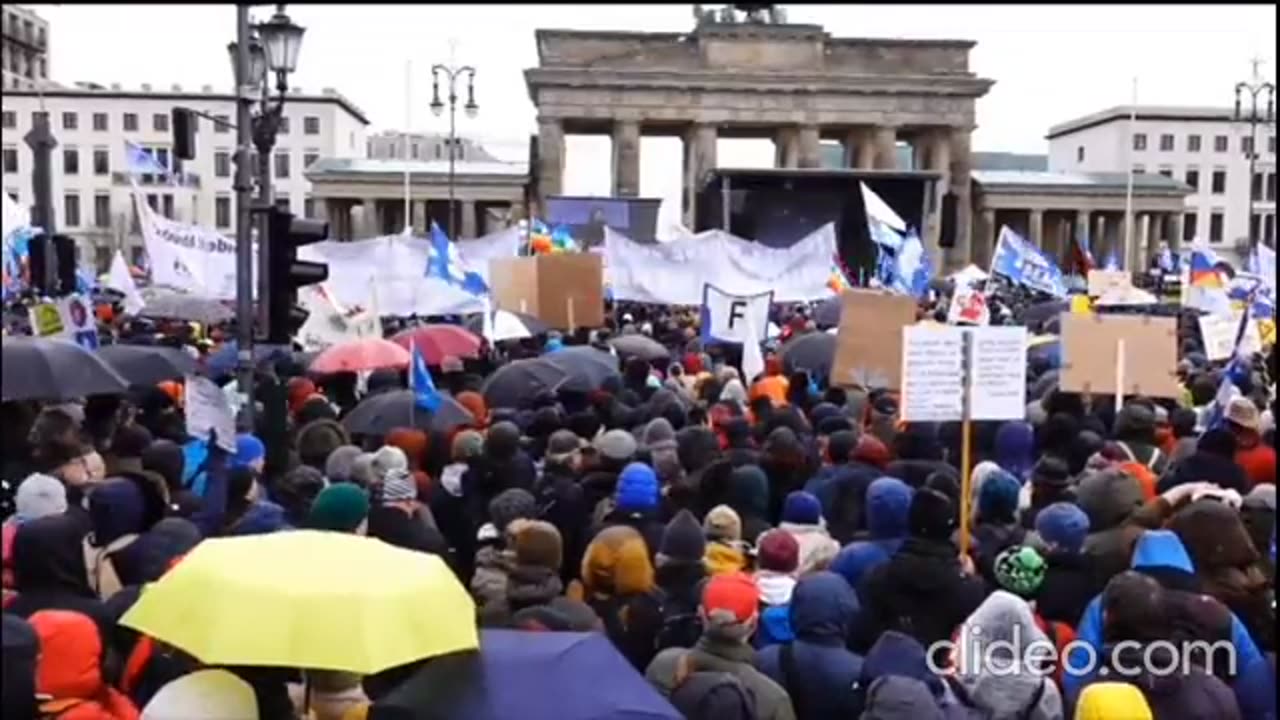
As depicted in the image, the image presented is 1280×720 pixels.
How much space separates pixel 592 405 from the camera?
407 inches

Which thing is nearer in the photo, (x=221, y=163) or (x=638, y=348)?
(x=638, y=348)

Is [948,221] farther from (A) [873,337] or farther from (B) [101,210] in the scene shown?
(B) [101,210]

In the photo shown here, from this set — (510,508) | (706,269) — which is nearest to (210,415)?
(510,508)

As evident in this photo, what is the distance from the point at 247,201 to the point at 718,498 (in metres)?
5.53

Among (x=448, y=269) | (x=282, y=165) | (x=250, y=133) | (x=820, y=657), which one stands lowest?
(x=820, y=657)

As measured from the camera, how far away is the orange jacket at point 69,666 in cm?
420

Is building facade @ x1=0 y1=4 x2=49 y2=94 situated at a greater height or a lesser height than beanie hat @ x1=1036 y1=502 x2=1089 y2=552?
greater

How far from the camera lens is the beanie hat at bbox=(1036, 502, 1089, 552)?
6.09m

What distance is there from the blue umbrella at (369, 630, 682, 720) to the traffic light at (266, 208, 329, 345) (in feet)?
19.1

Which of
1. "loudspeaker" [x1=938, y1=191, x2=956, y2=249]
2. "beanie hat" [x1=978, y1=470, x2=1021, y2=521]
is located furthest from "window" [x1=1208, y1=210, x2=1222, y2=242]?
"beanie hat" [x1=978, y1=470, x2=1021, y2=521]

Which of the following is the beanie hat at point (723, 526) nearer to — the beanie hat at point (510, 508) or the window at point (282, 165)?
the beanie hat at point (510, 508)

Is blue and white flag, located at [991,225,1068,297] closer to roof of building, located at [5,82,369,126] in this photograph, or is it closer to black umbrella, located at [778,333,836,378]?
black umbrella, located at [778,333,836,378]

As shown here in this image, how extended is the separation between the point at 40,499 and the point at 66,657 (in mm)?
1672

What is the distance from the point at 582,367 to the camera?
11.6 meters
